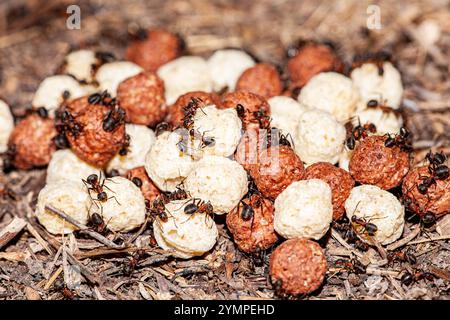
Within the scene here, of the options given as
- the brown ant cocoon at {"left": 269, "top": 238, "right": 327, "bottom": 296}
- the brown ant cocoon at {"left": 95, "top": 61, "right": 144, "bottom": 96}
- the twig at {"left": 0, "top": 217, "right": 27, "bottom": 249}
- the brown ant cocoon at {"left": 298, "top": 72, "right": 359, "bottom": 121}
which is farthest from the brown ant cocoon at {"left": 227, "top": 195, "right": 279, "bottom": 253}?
the brown ant cocoon at {"left": 95, "top": 61, "right": 144, "bottom": 96}

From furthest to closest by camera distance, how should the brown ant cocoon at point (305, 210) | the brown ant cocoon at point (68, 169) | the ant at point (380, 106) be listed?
the ant at point (380, 106)
the brown ant cocoon at point (68, 169)
the brown ant cocoon at point (305, 210)

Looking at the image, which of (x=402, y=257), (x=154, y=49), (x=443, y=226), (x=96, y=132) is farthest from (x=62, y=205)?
(x=443, y=226)

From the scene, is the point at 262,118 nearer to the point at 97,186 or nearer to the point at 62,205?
the point at 97,186

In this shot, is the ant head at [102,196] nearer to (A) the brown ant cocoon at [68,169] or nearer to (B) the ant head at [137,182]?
(B) the ant head at [137,182]

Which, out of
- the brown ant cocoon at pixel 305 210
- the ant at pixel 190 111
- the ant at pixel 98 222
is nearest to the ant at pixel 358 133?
the brown ant cocoon at pixel 305 210

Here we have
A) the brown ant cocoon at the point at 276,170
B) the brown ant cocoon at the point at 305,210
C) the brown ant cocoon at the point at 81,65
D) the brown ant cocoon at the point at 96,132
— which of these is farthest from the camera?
the brown ant cocoon at the point at 81,65
